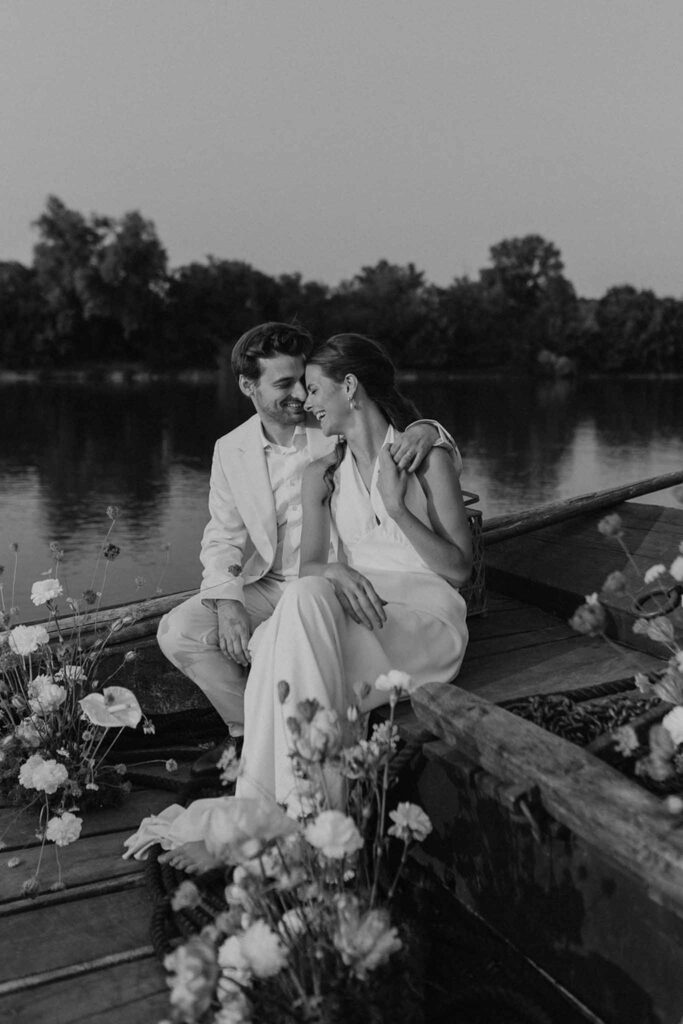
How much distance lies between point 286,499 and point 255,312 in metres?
57.8

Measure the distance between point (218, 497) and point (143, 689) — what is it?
2.43 feet

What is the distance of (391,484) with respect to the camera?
3.23 metres

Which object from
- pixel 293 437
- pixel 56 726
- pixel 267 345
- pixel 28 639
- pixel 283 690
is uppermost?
pixel 267 345

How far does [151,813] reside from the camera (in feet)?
10.0

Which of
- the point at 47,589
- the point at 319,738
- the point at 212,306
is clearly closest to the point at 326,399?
the point at 47,589

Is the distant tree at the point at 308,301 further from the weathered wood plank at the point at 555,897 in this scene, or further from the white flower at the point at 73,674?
the weathered wood plank at the point at 555,897

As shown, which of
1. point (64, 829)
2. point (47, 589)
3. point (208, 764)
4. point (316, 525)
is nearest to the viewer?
point (64, 829)

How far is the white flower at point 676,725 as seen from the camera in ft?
6.11

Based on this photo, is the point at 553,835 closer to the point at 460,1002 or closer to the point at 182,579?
the point at 460,1002

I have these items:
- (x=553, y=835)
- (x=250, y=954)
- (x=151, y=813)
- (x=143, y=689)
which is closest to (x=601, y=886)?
(x=553, y=835)

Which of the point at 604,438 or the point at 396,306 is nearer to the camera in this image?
the point at 604,438

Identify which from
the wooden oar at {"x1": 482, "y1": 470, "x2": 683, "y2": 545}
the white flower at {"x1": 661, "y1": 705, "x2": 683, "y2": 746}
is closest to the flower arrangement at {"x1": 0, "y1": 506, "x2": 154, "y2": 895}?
the white flower at {"x1": 661, "y1": 705, "x2": 683, "y2": 746}

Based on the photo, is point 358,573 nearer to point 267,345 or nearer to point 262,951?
point 267,345

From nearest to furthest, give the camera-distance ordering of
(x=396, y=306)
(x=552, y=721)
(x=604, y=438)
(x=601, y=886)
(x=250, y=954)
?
Answer: (x=250, y=954) < (x=601, y=886) < (x=552, y=721) < (x=604, y=438) < (x=396, y=306)
